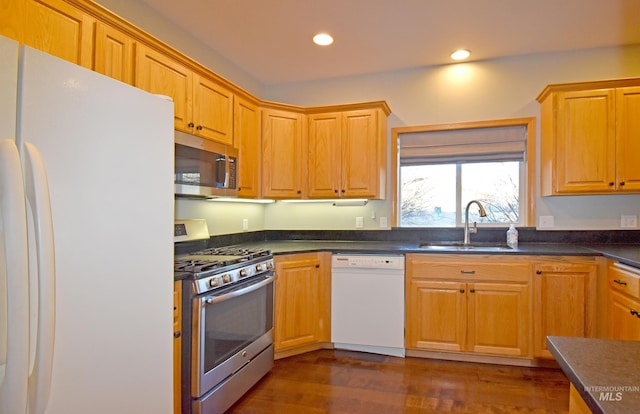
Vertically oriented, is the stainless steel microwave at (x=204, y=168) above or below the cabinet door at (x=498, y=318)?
above

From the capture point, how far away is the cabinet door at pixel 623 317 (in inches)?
87.6

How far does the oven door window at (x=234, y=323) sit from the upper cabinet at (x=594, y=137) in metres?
2.47

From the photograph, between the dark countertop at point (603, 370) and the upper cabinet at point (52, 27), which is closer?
the dark countertop at point (603, 370)

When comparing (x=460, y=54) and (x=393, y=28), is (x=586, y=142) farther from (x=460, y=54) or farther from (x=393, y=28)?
(x=393, y=28)

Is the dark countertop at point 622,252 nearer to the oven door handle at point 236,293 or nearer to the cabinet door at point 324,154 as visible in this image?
the cabinet door at point 324,154

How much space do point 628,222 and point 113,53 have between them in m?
3.94

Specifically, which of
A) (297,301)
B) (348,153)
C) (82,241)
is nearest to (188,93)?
(348,153)

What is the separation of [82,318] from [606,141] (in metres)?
3.50

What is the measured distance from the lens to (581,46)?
121 inches

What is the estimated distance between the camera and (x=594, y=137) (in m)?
2.87

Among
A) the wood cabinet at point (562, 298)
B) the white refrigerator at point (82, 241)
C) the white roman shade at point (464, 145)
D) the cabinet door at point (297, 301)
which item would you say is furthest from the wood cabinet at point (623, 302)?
the white refrigerator at point (82, 241)

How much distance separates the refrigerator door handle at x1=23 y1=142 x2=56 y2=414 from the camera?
888mm

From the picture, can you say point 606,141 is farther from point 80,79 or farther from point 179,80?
point 80,79

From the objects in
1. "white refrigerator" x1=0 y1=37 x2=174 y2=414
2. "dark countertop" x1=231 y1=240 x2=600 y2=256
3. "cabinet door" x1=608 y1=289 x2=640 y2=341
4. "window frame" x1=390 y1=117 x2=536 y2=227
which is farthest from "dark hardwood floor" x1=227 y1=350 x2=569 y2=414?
"window frame" x1=390 y1=117 x2=536 y2=227
